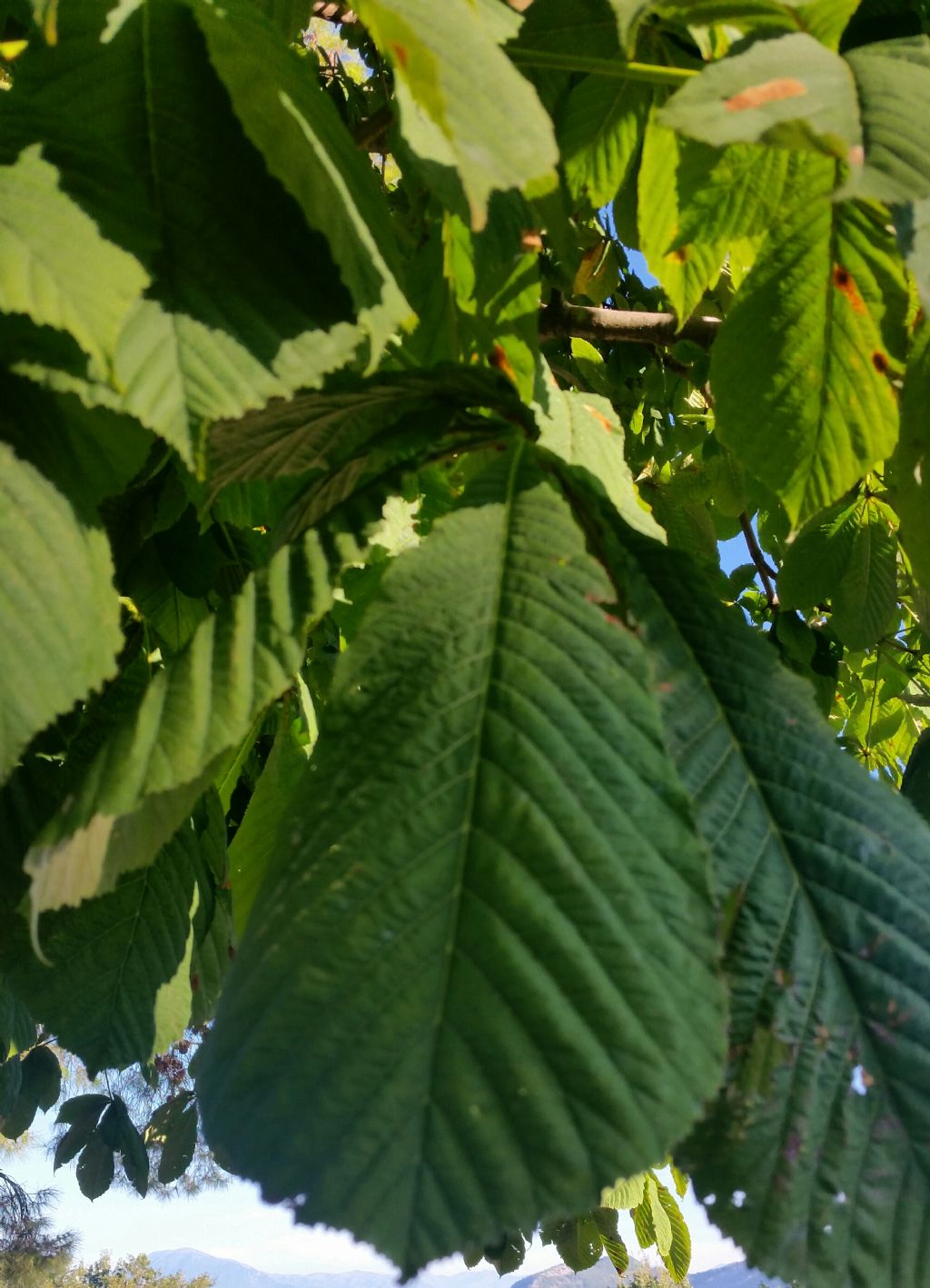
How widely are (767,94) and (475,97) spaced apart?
0.24 feet

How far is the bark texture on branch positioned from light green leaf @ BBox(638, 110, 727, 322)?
0.56 m

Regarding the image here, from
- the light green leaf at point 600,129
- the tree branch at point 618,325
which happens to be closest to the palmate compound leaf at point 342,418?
the light green leaf at point 600,129

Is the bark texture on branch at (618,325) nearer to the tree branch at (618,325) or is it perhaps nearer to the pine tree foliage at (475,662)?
the tree branch at (618,325)

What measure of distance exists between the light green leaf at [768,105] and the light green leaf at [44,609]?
188 millimetres

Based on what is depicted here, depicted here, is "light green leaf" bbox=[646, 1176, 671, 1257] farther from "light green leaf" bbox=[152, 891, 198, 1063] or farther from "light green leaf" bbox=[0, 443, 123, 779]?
"light green leaf" bbox=[0, 443, 123, 779]

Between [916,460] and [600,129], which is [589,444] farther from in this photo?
[600,129]

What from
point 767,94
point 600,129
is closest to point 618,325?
point 600,129

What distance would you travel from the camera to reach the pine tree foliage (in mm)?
246

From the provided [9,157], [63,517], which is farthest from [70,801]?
[9,157]

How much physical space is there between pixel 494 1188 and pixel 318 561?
17cm

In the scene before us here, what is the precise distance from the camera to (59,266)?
0.98ft

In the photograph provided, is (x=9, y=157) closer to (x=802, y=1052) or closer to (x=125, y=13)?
(x=125, y=13)

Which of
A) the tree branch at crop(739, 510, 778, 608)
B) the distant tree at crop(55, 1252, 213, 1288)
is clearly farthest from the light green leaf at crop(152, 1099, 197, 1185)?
the distant tree at crop(55, 1252, 213, 1288)

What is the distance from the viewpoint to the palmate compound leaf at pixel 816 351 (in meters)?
0.41
